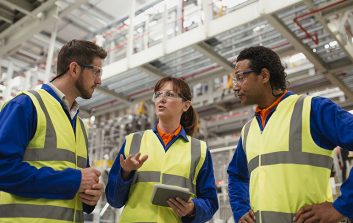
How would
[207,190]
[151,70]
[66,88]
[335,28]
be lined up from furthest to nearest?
[151,70], [335,28], [207,190], [66,88]

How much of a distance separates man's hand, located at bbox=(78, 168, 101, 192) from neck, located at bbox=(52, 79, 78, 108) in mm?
472

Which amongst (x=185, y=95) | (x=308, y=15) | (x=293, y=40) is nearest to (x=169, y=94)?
(x=185, y=95)

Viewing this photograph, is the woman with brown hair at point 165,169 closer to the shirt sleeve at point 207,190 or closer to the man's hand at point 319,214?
the shirt sleeve at point 207,190

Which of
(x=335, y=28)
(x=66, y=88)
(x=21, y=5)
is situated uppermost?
(x=21, y=5)

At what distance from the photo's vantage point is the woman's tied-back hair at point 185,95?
8.11 feet

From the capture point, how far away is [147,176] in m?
2.16

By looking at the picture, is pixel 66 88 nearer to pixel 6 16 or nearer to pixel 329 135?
pixel 329 135

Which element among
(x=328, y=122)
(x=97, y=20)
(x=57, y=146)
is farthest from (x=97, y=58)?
(x=97, y=20)

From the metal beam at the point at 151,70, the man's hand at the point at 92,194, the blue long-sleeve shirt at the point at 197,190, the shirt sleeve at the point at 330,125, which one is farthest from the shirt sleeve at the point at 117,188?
the metal beam at the point at 151,70

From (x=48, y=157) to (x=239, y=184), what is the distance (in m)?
1.21

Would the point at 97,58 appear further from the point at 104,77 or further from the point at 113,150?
the point at 113,150

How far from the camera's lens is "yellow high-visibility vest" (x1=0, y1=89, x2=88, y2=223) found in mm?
1684

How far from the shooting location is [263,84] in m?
2.13

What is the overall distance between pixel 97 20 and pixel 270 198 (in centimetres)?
889
